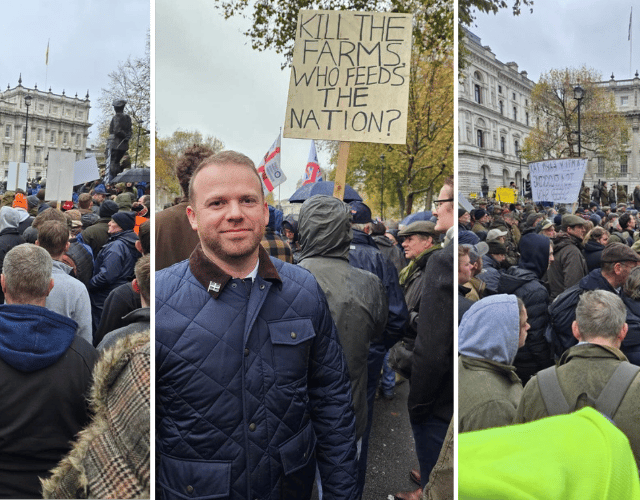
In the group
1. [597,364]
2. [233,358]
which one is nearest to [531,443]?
[233,358]

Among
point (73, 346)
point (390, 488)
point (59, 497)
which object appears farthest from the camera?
point (390, 488)

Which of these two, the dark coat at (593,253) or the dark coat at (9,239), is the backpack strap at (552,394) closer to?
the dark coat at (593,253)

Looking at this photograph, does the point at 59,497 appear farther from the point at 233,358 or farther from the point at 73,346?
the point at 73,346

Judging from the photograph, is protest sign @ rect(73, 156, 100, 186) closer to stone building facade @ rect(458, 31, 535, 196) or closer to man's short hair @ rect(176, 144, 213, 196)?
stone building facade @ rect(458, 31, 535, 196)

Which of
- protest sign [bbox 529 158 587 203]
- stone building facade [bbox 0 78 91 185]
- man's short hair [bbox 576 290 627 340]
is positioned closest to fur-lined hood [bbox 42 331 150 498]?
man's short hair [bbox 576 290 627 340]

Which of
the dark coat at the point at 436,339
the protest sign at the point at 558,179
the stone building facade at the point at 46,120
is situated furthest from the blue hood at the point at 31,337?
the stone building facade at the point at 46,120

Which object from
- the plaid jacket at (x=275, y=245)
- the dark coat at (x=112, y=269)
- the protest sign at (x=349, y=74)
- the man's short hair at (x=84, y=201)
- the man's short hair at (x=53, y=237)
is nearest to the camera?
the protest sign at (x=349, y=74)

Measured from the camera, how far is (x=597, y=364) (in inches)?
78.4

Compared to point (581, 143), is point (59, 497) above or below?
below

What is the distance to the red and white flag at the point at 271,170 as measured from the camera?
147 cm

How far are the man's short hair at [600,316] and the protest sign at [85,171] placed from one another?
616cm

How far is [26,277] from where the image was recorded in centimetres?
222

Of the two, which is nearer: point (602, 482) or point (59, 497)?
point (602, 482)

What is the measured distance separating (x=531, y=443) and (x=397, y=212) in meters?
3.42
